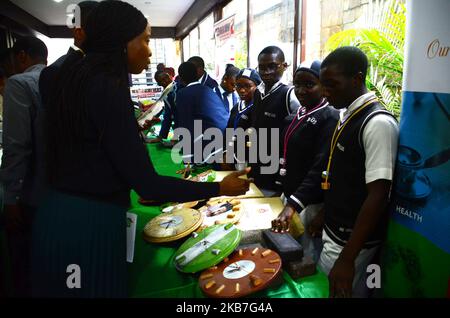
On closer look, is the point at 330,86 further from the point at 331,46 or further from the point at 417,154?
the point at 331,46

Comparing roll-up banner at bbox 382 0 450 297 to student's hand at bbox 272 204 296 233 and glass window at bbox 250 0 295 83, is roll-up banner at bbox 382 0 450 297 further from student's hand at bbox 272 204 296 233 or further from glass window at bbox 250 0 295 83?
glass window at bbox 250 0 295 83

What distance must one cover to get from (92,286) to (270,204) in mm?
947

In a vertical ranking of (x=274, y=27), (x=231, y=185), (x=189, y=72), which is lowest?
(x=231, y=185)

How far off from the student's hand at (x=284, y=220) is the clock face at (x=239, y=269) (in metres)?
0.27

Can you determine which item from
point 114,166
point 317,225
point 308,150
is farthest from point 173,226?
point 308,150

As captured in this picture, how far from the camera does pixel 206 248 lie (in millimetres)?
1206

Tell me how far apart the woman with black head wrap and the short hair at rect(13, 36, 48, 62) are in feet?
3.36

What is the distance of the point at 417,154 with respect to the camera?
1151 mm

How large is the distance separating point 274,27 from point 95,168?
12.2 ft

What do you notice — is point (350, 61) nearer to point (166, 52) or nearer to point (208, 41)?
point (208, 41)

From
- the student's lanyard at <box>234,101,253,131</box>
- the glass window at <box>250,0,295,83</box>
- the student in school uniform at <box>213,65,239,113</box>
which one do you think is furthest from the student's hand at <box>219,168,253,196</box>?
the student in school uniform at <box>213,65,239,113</box>

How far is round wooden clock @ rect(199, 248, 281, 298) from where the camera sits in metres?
1.00

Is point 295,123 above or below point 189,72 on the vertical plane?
below

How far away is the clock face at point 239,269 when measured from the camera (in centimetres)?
106
